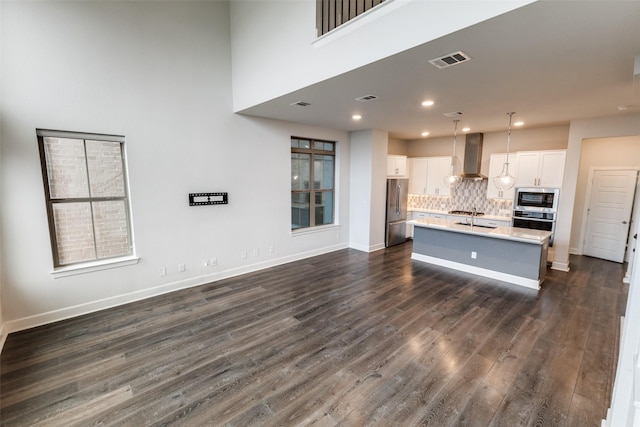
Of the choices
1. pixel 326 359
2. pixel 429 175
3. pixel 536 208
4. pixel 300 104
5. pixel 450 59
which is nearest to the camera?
pixel 450 59

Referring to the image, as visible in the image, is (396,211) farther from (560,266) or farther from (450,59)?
(450,59)

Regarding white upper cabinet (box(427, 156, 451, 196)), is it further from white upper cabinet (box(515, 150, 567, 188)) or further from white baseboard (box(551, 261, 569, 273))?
white baseboard (box(551, 261, 569, 273))

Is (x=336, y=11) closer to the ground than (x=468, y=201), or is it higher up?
higher up

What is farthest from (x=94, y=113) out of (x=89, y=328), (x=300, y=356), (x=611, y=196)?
(x=611, y=196)

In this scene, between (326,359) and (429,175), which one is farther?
(429,175)

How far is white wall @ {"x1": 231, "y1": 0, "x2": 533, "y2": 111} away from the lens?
2.15 metres

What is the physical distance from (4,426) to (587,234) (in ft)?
30.4

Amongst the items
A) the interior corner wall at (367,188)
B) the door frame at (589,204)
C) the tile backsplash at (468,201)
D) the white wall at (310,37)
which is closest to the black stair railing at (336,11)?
the white wall at (310,37)

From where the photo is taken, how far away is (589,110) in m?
4.31

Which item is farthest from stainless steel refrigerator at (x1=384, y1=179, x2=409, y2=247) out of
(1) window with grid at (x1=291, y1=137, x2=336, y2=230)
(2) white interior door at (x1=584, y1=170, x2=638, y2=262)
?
(2) white interior door at (x1=584, y1=170, x2=638, y2=262)

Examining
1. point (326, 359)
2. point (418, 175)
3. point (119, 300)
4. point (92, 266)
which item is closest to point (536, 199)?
point (418, 175)

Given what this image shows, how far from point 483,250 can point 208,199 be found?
4.80m

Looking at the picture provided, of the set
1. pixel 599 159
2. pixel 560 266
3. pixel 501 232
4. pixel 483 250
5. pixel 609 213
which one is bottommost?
pixel 560 266

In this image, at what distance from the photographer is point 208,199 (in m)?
4.55
